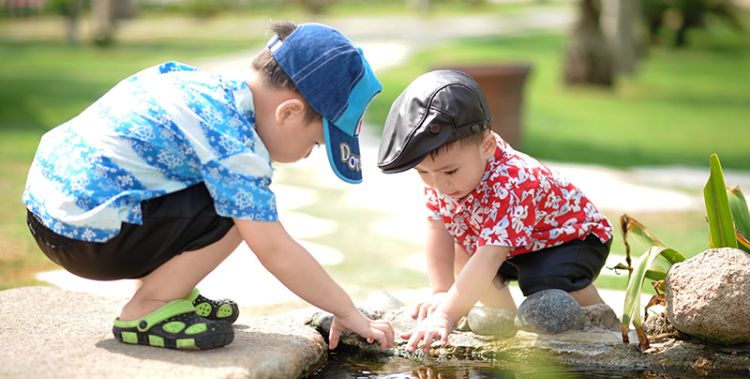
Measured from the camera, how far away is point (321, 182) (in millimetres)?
6516

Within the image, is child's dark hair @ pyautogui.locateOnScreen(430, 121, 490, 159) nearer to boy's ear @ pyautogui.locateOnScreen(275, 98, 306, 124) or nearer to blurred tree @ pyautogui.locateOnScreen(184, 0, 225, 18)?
boy's ear @ pyautogui.locateOnScreen(275, 98, 306, 124)

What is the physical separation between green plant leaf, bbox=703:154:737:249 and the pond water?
1.41 feet

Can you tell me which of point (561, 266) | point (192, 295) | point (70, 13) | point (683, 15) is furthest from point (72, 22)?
point (561, 266)

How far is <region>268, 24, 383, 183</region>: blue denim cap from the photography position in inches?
106

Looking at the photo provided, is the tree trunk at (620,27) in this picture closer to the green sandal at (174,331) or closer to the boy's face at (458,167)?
the boy's face at (458,167)

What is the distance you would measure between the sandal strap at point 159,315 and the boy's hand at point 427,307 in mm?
758

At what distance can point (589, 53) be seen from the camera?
41.7 feet

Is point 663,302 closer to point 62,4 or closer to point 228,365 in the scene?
point 228,365

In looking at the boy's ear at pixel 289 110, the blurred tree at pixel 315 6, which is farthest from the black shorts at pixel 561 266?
the blurred tree at pixel 315 6

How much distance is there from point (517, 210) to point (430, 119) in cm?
39

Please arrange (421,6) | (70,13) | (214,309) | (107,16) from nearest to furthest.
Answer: (214,309) → (70,13) → (107,16) → (421,6)

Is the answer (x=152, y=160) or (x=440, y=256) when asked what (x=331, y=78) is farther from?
(x=440, y=256)

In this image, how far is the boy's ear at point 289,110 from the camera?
2713 mm

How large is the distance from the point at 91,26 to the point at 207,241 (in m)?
24.0
